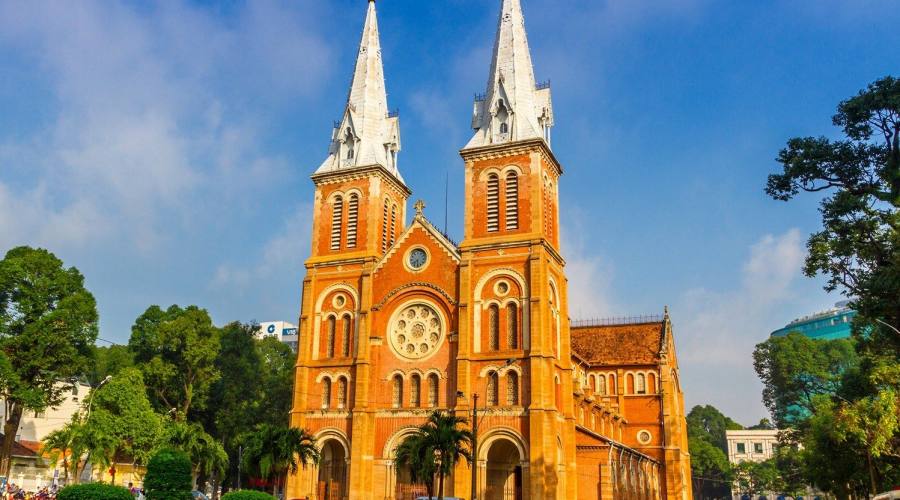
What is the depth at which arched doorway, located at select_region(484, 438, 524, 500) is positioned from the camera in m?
44.5

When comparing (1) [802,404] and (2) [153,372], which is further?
(1) [802,404]

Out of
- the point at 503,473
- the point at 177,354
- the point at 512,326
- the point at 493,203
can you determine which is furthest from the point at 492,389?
the point at 177,354

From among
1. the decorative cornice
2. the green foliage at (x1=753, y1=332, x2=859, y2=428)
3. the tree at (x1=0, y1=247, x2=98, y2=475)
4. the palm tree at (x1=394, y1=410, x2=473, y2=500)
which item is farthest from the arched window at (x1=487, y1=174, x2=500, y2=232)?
the green foliage at (x1=753, y1=332, x2=859, y2=428)

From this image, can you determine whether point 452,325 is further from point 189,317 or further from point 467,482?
point 189,317

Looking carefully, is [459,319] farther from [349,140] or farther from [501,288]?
[349,140]

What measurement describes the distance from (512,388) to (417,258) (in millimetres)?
10096

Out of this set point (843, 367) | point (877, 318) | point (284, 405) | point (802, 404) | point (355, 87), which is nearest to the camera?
point (877, 318)

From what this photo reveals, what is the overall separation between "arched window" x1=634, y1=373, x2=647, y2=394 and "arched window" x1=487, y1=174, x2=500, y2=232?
24.5 metres

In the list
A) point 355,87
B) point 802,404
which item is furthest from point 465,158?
point 802,404

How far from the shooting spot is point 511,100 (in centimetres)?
4944

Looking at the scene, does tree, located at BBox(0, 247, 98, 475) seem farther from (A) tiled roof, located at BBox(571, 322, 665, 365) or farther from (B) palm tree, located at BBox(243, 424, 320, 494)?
(A) tiled roof, located at BBox(571, 322, 665, 365)

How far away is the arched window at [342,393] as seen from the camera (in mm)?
47531

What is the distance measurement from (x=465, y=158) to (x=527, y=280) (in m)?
9.09

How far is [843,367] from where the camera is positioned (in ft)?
277
